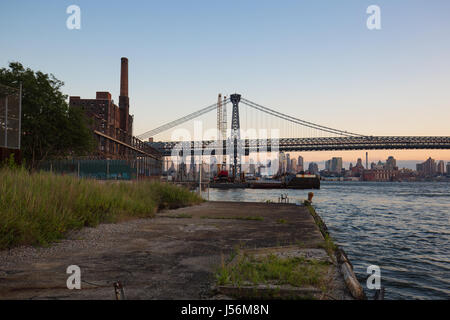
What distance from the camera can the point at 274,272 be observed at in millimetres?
4406

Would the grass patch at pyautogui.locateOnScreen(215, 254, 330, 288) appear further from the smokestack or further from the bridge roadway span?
the smokestack

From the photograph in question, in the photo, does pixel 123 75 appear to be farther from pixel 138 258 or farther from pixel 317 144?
pixel 138 258

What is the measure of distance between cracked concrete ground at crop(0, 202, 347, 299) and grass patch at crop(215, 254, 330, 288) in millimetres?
266

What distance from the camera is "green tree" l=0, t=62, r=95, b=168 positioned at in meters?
26.0

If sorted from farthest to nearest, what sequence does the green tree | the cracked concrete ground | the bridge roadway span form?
the bridge roadway span < the green tree < the cracked concrete ground

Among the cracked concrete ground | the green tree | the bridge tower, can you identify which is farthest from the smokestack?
the cracked concrete ground

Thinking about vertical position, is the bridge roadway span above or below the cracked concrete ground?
above

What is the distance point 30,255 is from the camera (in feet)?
18.1

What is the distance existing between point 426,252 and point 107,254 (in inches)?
352

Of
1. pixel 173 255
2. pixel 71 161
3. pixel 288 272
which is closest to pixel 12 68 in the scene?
pixel 71 161

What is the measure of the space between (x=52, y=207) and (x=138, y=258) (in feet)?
9.35

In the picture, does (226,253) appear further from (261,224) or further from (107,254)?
(261,224)

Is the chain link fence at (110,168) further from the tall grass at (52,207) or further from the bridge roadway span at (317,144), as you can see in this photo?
the bridge roadway span at (317,144)

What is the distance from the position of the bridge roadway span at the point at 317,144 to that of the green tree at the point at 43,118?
69210 mm
